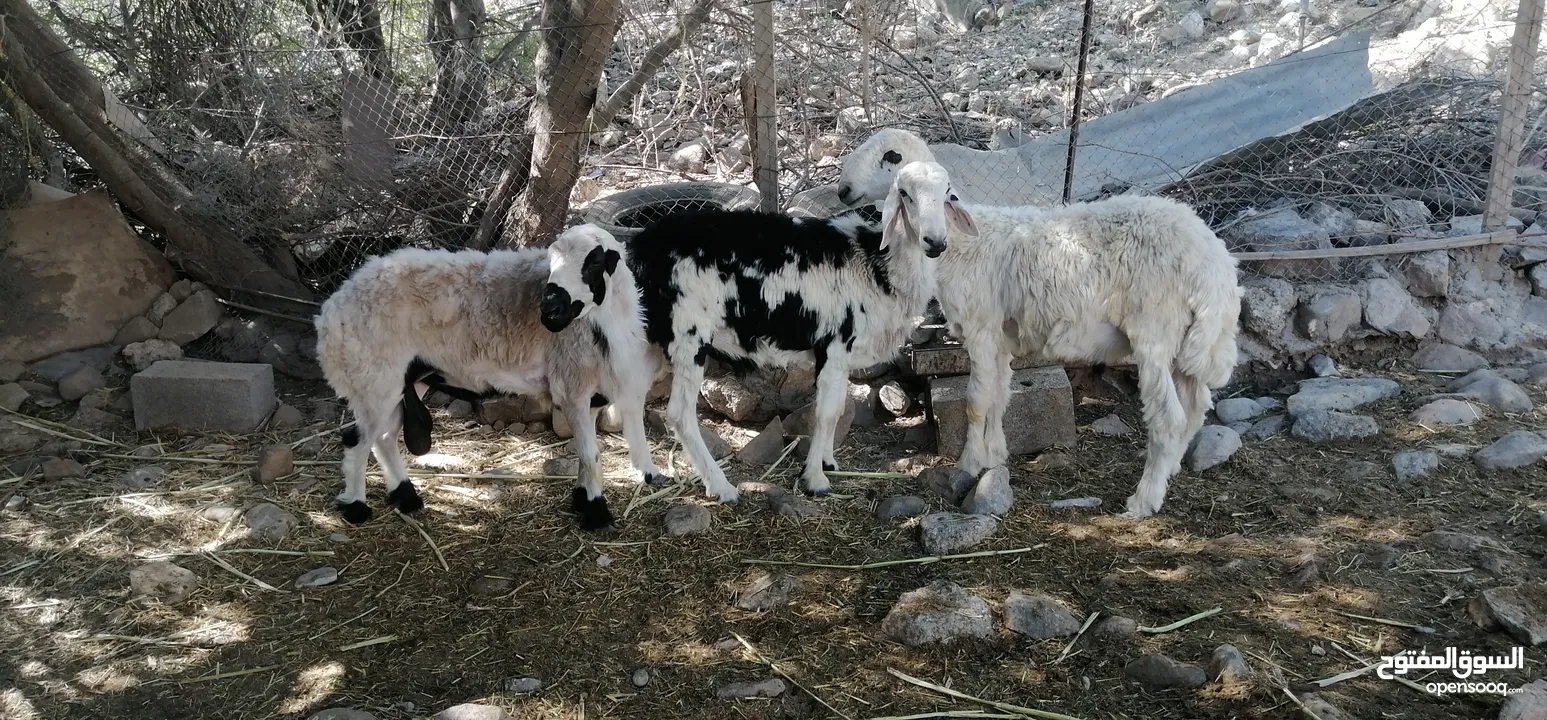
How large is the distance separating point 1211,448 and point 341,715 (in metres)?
4.64

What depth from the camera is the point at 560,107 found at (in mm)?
6785

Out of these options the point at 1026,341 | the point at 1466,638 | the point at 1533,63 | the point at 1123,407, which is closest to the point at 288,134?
the point at 1026,341

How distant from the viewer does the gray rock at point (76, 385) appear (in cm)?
679

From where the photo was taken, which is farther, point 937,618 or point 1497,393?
point 1497,393

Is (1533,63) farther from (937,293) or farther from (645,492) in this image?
(645,492)

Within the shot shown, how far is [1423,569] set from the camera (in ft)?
14.9

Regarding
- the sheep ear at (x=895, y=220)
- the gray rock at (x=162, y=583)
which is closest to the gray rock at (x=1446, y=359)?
the sheep ear at (x=895, y=220)

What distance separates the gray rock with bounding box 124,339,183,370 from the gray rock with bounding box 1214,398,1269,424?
6997 millimetres

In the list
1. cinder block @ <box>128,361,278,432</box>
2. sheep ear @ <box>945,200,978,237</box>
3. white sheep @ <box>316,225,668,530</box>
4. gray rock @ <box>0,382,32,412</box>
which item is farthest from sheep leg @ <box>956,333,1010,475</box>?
gray rock @ <box>0,382,32,412</box>

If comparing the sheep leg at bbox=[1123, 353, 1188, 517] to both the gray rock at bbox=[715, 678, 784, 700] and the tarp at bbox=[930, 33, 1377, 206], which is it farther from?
the gray rock at bbox=[715, 678, 784, 700]

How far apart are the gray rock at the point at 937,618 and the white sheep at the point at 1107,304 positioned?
58.6 inches

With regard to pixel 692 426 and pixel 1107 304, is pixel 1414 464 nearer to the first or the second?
pixel 1107 304

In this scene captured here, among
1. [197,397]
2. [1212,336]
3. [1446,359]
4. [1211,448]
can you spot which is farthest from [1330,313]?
[197,397]

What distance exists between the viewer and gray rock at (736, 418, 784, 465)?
623 centimetres
